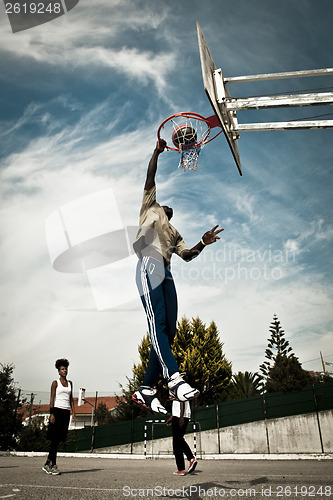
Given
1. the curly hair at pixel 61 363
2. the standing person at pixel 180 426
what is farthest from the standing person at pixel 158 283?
the curly hair at pixel 61 363

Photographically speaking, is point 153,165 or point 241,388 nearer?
point 153,165

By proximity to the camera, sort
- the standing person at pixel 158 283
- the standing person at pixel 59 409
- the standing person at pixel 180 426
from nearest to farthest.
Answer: the standing person at pixel 158 283, the standing person at pixel 180 426, the standing person at pixel 59 409

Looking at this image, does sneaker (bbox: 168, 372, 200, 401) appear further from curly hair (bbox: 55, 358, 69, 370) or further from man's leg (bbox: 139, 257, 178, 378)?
curly hair (bbox: 55, 358, 69, 370)

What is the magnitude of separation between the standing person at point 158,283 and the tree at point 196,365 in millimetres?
26632

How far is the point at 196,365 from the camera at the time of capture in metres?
29.3

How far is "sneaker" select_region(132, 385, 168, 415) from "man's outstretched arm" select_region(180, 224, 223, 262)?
1.40 m

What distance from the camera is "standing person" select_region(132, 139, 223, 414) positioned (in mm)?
3242

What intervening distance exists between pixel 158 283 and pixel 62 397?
13.9 feet

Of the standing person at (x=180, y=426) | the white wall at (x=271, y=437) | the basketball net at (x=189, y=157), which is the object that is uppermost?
the basketball net at (x=189, y=157)

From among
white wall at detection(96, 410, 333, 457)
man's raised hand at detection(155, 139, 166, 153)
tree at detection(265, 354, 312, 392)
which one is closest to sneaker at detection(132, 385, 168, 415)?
man's raised hand at detection(155, 139, 166, 153)

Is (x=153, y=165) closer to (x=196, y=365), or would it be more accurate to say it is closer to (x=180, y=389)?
(x=180, y=389)

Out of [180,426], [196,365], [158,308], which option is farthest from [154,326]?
[196,365]

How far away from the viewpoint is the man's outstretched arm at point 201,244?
3803 millimetres

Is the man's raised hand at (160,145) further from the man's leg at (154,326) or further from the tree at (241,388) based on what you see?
the tree at (241,388)
